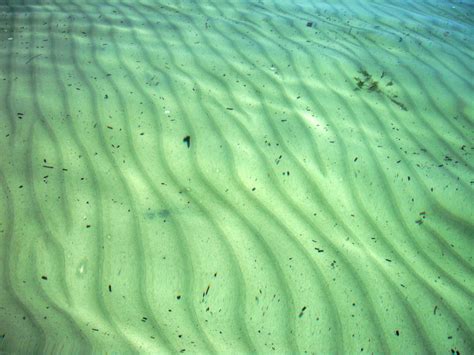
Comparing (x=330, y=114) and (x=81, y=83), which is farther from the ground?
(x=330, y=114)

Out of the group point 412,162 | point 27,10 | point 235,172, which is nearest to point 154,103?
point 235,172

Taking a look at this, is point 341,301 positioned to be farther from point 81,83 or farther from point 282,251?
point 81,83

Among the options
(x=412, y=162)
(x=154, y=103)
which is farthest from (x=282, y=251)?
(x=154, y=103)

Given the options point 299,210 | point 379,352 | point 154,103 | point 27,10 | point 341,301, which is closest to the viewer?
point 379,352

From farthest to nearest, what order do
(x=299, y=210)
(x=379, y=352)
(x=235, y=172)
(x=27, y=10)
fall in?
(x=27, y=10) < (x=235, y=172) < (x=299, y=210) < (x=379, y=352)

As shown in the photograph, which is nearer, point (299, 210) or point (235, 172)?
point (299, 210)

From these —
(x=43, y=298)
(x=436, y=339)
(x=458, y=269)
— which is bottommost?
(x=43, y=298)

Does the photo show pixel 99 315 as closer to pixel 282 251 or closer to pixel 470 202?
pixel 282 251
